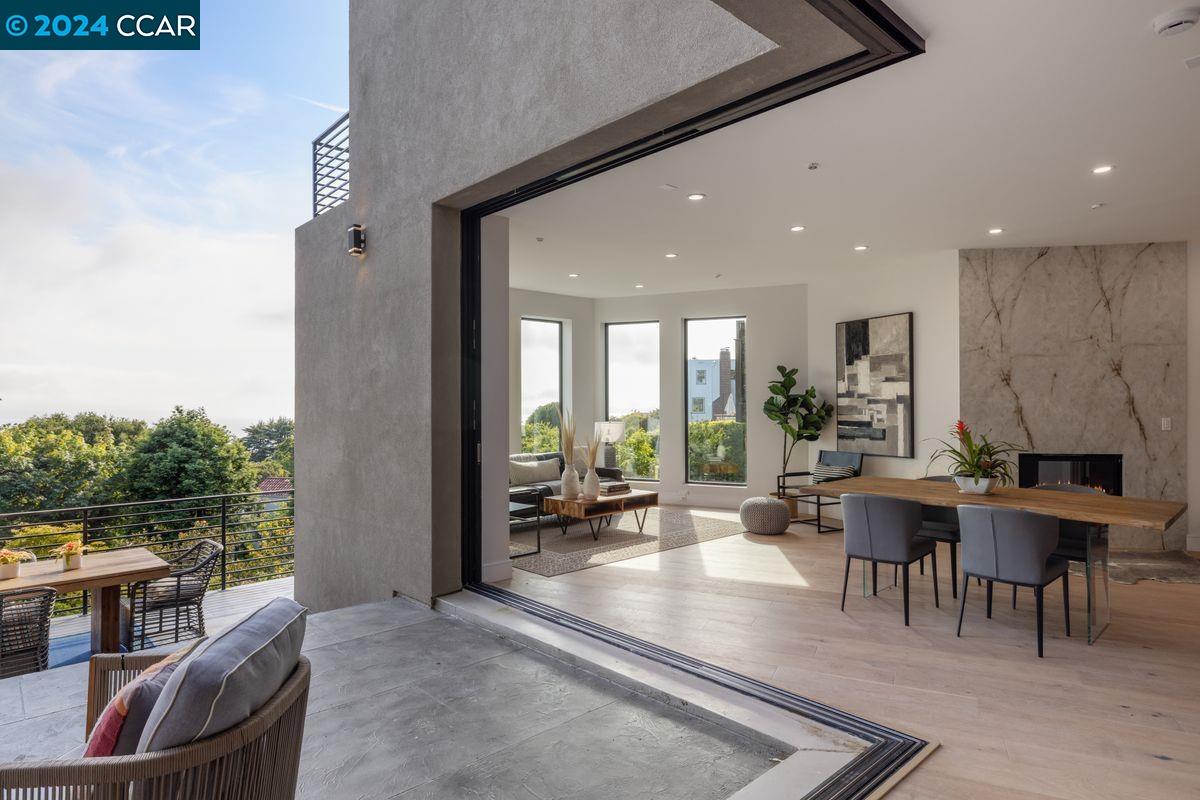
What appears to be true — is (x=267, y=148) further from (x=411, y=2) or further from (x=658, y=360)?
(x=411, y=2)

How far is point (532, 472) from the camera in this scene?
763 centimetres

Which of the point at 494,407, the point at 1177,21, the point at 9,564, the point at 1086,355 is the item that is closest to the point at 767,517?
the point at 1086,355

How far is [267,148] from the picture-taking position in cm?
1712

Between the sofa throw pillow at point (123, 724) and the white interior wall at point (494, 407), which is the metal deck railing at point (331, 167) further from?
the sofa throw pillow at point (123, 724)

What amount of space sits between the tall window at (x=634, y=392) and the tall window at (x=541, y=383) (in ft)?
2.62

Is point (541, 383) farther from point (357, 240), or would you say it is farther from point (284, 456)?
point (284, 456)

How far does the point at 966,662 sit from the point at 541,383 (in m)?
7.00

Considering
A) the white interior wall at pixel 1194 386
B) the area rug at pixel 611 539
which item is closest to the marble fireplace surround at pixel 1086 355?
the white interior wall at pixel 1194 386

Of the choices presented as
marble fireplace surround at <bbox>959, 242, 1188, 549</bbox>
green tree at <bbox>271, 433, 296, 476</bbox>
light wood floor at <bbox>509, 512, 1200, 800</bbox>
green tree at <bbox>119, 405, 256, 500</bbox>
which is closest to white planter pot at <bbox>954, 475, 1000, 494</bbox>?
light wood floor at <bbox>509, 512, 1200, 800</bbox>

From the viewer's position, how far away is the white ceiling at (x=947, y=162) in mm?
2639

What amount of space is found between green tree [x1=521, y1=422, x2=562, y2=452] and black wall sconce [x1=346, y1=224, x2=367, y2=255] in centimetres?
457

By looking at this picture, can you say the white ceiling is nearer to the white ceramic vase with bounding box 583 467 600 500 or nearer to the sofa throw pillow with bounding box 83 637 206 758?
the white ceramic vase with bounding box 583 467 600 500

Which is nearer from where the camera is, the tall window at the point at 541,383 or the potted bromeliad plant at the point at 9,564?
the potted bromeliad plant at the point at 9,564

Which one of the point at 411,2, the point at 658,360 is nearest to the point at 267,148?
the point at 658,360
